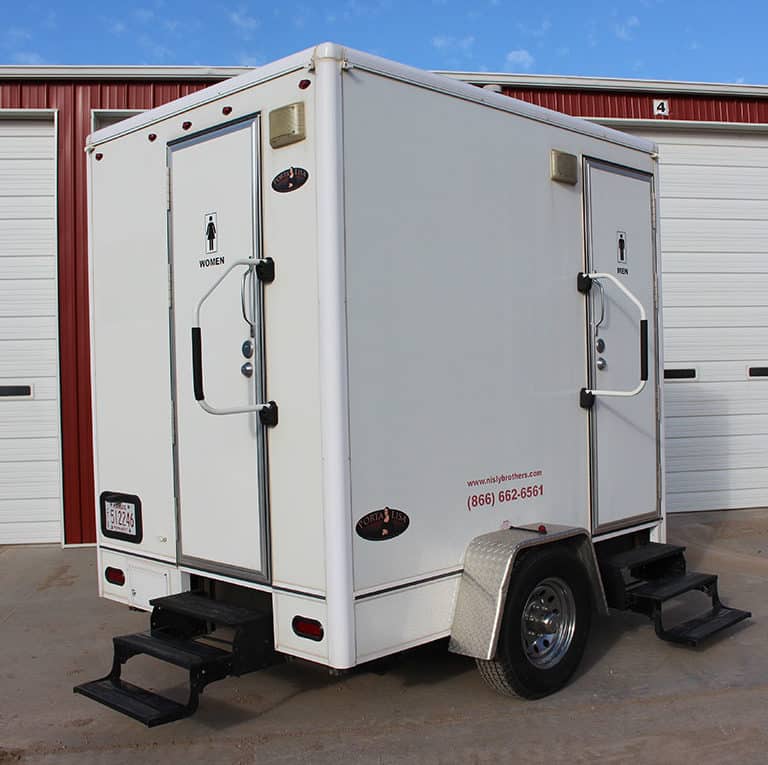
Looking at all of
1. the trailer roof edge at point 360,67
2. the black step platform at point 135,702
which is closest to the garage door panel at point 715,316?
the trailer roof edge at point 360,67

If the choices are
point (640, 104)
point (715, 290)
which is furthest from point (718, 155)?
point (715, 290)

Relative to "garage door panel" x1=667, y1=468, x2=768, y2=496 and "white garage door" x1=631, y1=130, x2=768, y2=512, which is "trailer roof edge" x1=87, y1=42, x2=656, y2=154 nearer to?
"white garage door" x1=631, y1=130, x2=768, y2=512

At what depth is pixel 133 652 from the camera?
13.3 feet

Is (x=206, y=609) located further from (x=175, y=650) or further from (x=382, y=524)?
(x=382, y=524)

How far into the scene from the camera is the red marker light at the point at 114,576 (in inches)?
190

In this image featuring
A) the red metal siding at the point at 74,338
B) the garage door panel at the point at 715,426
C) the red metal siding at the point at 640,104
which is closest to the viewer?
the red metal siding at the point at 74,338

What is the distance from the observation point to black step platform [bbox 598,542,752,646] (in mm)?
5016

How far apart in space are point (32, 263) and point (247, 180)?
526 centimetres

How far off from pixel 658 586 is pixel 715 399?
515 cm

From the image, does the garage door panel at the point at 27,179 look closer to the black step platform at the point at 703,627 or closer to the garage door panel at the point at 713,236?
the garage door panel at the point at 713,236

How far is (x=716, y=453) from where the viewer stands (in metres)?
9.80

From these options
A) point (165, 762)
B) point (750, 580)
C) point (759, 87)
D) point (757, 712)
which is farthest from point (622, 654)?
point (759, 87)

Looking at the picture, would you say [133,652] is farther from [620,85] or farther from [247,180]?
[620,85]

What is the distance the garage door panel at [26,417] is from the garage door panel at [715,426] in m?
6.60
